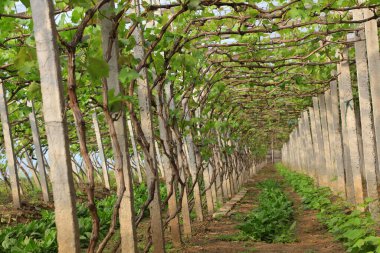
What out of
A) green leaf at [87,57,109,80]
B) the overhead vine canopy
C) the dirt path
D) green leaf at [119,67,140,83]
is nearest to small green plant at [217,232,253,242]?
the dirt path

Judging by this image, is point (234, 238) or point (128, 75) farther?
point (234, 238)

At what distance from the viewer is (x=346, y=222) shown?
827 cm

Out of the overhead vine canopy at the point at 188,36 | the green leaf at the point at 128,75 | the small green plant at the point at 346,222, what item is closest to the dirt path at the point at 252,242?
the small green plant at the point at 346,222

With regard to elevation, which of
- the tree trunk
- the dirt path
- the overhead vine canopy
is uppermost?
the overhead vine canopy

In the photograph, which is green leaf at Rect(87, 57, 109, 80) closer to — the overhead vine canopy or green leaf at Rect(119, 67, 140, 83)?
the overhead vine canopy

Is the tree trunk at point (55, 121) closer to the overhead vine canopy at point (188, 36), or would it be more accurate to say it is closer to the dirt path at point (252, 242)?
the overhead vine canopy at point (188, 36)

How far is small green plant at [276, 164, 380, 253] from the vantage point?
6.36 meters

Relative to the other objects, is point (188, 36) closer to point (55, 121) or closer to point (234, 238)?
point (234, 238)

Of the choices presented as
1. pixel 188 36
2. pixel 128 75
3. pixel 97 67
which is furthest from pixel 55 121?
pixel 188 36

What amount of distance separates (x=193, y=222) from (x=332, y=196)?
474 cm

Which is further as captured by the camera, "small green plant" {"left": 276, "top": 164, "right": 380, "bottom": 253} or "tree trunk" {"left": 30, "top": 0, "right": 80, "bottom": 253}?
"small green plant" {"left": 276, "top": 164, "right": 380, "bottom": 253}

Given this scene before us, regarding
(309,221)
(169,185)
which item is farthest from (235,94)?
(169,185)

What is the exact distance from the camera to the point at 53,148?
2.95 meters

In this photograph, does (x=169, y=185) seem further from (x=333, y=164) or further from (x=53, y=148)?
(x=333, y=164)
